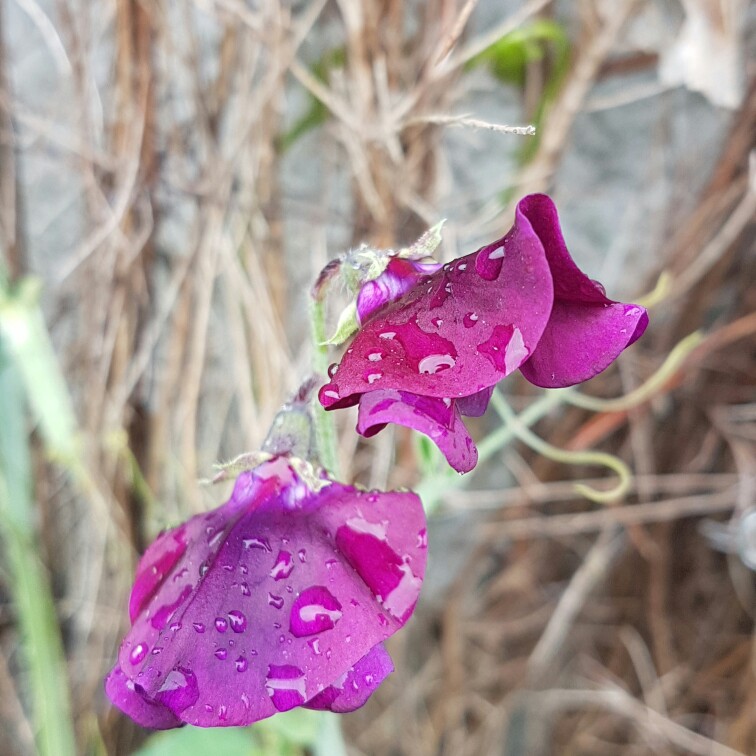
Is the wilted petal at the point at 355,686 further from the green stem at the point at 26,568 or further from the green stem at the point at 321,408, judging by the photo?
the green stem at the point at 26,568

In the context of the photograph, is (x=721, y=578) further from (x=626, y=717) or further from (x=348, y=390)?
(x=348, y=390)

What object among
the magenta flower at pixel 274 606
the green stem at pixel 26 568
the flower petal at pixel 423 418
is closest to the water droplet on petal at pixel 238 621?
the magenta flower at pixel 274 606

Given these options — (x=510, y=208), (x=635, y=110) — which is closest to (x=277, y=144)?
(x=510, y=208)

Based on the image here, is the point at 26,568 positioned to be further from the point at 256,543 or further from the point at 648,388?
the point at 648,388

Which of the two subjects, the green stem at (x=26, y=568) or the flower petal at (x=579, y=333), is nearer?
the flower petal at (x=579, y=333)

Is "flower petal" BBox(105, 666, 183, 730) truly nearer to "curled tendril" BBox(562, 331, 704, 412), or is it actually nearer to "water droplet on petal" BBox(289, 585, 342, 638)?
"water droplet on petal" BBox(289, 585, 342, 638)

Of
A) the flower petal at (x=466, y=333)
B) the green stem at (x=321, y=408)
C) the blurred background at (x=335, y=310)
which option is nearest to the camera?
the flower petal at (x=466, y=333)

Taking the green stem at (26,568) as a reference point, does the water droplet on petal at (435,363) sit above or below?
above
